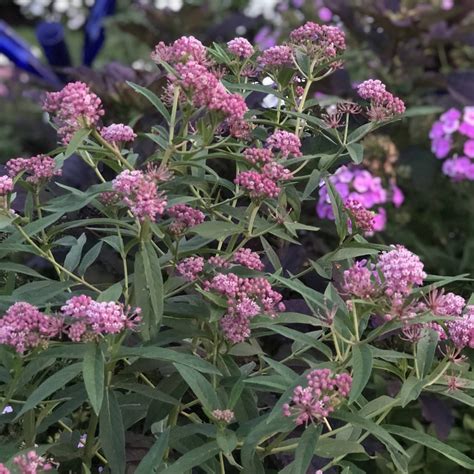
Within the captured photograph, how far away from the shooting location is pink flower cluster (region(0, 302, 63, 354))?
1151 millimetres

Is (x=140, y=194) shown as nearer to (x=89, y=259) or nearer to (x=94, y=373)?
(x=94, y=373)

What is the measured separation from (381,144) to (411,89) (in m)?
0.50

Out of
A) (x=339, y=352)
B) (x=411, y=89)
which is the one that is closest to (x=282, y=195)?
(x=339, y=352)

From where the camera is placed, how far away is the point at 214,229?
131 cm

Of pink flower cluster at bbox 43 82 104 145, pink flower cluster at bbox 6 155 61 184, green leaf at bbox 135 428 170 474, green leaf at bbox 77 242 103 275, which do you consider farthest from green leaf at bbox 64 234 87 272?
green leaf at bbox 135 428 170 474

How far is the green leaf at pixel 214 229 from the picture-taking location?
4.26 feet

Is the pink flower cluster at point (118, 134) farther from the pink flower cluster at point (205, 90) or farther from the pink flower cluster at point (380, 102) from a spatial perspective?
the pink flower cluster at point (380, 102)

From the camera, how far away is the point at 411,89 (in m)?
3.29

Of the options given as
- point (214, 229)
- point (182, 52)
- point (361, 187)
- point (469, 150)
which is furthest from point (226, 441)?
point (469, 150)

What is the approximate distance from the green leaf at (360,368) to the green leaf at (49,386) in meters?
0.33

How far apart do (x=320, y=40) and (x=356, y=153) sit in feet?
0.67

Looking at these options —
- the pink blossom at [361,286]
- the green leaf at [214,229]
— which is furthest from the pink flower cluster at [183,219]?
the pink blossom at [361,286]

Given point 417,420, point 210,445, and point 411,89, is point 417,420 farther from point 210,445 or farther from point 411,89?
point 411,89

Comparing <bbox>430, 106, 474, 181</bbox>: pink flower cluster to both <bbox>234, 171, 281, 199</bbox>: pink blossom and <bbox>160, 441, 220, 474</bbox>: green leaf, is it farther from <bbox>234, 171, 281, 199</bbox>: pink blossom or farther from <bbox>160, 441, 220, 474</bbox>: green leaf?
<bbox>160, 441, 220, 474</bbox>: green leaf
